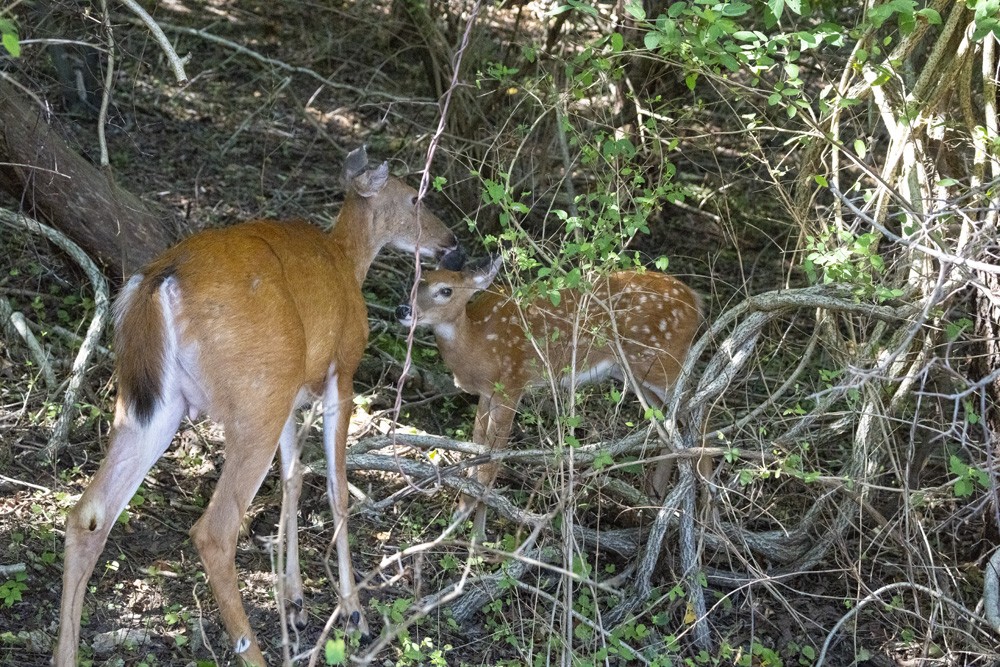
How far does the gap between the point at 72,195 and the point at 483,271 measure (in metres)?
2.21

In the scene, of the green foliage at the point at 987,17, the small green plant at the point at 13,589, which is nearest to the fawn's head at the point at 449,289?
the small green plant at the point at 13,589

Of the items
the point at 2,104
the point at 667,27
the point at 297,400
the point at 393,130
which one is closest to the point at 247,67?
the point at 393,130

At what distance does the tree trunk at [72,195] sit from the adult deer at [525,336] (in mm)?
1422

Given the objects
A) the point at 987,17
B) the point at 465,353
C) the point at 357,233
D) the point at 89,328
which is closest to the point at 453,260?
the point at 465,353

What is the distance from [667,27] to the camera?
416 centimetres

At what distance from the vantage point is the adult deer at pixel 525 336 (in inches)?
243

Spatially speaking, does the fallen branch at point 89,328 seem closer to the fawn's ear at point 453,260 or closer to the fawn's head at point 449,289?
the fawn's head at point 449,289

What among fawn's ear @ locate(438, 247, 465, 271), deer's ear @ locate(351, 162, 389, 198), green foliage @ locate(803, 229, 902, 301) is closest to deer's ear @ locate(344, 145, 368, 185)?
deer's ear @ locate(351, 162, 389, 198)

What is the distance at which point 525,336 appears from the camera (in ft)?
20.3

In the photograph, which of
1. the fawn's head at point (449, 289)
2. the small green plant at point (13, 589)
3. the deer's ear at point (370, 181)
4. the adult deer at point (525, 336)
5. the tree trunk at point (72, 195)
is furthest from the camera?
the fawn's head at point (449, 289)

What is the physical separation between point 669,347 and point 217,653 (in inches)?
117

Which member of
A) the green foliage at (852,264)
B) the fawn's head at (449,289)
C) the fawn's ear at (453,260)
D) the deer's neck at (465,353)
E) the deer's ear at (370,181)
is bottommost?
the deer's neck at (465,353)

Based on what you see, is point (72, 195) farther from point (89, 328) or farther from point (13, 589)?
point (13, 589)

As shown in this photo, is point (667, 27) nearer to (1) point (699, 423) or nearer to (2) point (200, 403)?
(1) point (699, 423)
